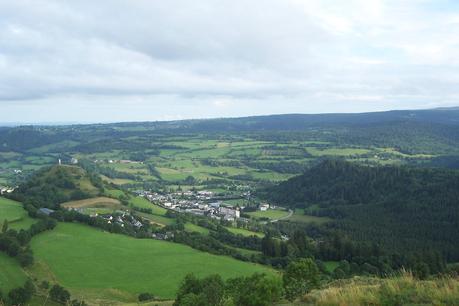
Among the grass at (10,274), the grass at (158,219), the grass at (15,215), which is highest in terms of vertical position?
the grass at (15,215)

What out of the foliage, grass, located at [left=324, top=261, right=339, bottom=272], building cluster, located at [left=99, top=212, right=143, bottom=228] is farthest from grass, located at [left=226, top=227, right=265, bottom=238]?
the foliage

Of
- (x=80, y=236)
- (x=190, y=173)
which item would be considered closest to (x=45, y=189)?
(x=80, y=236)

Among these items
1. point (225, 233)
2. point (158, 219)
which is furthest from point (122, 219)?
point (225, 233)

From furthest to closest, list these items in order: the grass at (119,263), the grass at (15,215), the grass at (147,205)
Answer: the grass at (147,205), the grass at (15,215), the grass at (119,263)

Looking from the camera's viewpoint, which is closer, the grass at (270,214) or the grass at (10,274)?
the grass at (10,274)

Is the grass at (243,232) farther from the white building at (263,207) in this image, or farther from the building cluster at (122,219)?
the white building at (263,207)

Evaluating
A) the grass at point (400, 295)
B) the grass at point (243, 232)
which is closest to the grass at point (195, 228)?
the grass at point (243, 232)

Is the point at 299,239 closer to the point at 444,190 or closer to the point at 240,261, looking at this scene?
the point at 240,261
